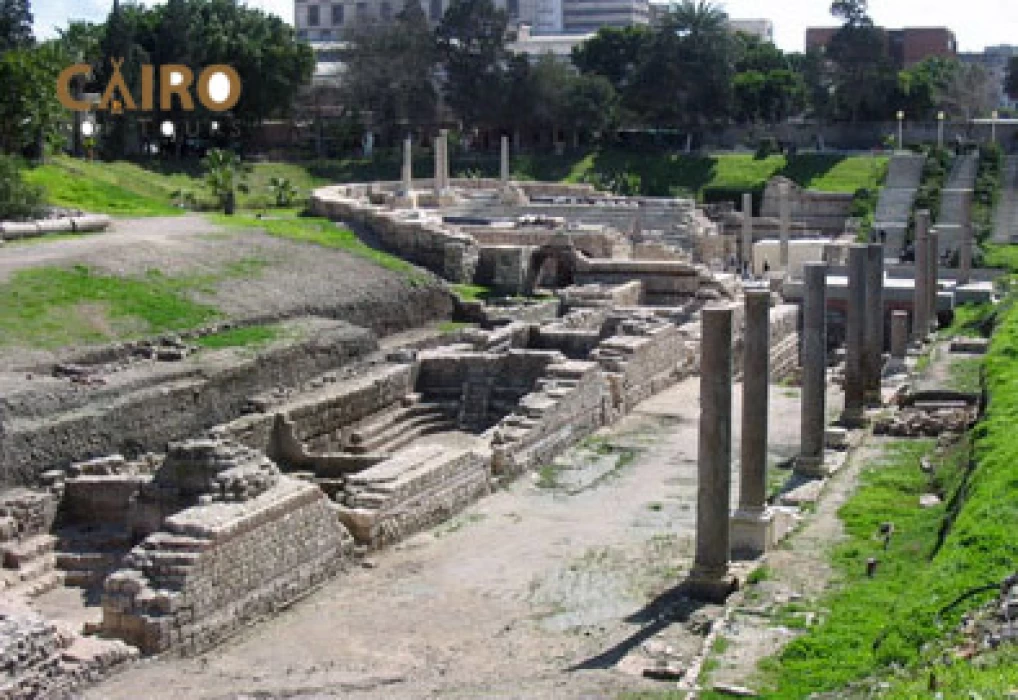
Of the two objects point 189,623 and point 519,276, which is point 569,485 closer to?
point 189,623

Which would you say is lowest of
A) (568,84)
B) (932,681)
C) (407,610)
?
(407,610)

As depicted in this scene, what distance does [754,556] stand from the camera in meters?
19.7

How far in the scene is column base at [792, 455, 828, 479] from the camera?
24016 mm

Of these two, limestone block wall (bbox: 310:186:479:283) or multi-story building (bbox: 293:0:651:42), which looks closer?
limestone block wall (bbox: 310:186:479:283)

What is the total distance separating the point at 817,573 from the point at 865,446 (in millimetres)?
7574

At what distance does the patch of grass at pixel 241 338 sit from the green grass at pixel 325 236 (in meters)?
8.61

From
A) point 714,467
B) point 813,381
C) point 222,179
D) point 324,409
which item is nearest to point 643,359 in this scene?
point 324,409

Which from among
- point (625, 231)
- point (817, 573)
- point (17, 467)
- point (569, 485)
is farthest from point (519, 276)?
point (817, 573)

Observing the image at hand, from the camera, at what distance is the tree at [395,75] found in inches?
2876

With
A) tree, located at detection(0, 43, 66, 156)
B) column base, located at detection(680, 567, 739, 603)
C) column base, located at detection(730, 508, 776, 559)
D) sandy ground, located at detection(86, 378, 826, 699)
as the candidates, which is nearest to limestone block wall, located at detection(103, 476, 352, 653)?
sandy ground, located at detection(86, 378, 826, 699)

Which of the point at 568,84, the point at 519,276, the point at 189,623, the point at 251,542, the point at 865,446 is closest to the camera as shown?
the point at 189,623

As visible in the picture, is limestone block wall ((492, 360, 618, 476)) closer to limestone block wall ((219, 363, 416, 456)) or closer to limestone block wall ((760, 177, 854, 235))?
limestone block wall ((219, 363, 416, 456))

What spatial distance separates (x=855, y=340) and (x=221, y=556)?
43.2ft

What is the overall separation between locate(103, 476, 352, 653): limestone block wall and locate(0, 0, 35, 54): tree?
4428 centimetres
